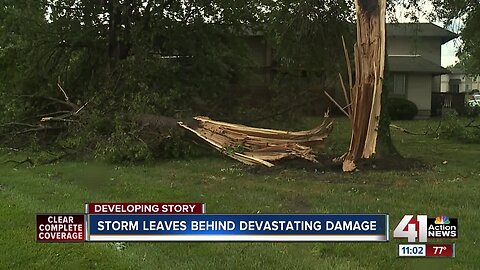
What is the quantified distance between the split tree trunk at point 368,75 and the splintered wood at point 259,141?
102 cm

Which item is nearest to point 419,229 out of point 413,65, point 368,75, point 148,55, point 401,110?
point 368,75

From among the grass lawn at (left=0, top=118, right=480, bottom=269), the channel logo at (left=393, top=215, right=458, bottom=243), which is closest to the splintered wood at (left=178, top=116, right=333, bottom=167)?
the grass lawn at (left=0, top=118, right=480, bottom=269)

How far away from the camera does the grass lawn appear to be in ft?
15.4

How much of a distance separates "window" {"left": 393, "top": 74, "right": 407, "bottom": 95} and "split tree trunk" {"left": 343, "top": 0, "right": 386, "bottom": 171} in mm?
19383

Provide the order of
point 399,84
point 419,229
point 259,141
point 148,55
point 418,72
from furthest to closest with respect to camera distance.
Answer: point 399,84 < point 418,72 < point 148,55 < point 259,141 < point 419,229

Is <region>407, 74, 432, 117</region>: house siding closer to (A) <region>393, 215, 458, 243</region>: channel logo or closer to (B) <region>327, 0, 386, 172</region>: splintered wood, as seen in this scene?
(B) <region>327, 0, 386, 172</region>: splintered wood

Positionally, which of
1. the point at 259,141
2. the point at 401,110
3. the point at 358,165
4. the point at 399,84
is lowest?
the point at 358,165

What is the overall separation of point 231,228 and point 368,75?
232 inches

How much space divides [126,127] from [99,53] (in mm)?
4667

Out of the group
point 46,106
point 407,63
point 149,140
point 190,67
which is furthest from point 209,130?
point 407,63

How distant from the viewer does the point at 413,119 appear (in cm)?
2638

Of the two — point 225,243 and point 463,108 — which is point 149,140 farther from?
point 463,108

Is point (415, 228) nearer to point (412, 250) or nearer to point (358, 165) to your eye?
point (412, 250)

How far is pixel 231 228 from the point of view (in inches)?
183
